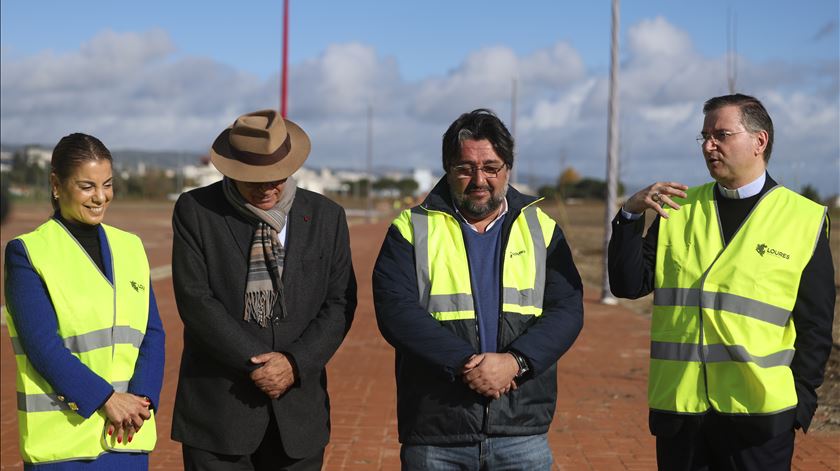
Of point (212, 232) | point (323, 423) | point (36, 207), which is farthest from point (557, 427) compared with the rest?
point (36, 207)

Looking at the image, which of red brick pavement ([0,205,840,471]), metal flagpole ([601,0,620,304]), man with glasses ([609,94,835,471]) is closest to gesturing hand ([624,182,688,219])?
man with glasses ([609,94,835,471])

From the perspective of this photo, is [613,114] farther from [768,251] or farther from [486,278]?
[486,278]

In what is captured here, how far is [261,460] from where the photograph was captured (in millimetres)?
3521

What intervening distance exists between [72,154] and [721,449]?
244 cm

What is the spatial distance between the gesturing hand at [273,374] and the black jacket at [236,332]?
0.03 m

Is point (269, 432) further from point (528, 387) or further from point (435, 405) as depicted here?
point (528, 387)

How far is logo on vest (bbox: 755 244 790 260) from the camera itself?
3.20 metres

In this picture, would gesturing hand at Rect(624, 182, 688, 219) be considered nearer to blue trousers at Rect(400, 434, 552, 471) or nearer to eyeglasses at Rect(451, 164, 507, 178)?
eyeglasses at Rect(451, 164, 507, 178)

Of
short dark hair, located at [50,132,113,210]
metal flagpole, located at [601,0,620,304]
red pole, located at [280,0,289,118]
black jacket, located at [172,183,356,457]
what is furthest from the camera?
red pole, located at [280,0,289,118]

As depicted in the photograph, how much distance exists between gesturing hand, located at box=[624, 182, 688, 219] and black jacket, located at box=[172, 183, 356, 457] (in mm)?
1137

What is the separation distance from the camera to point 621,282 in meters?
3.38

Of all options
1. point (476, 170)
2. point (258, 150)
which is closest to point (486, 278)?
point (476, 170)

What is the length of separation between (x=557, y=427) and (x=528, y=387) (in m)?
3.62

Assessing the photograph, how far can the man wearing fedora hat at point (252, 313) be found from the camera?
3.37 metres
